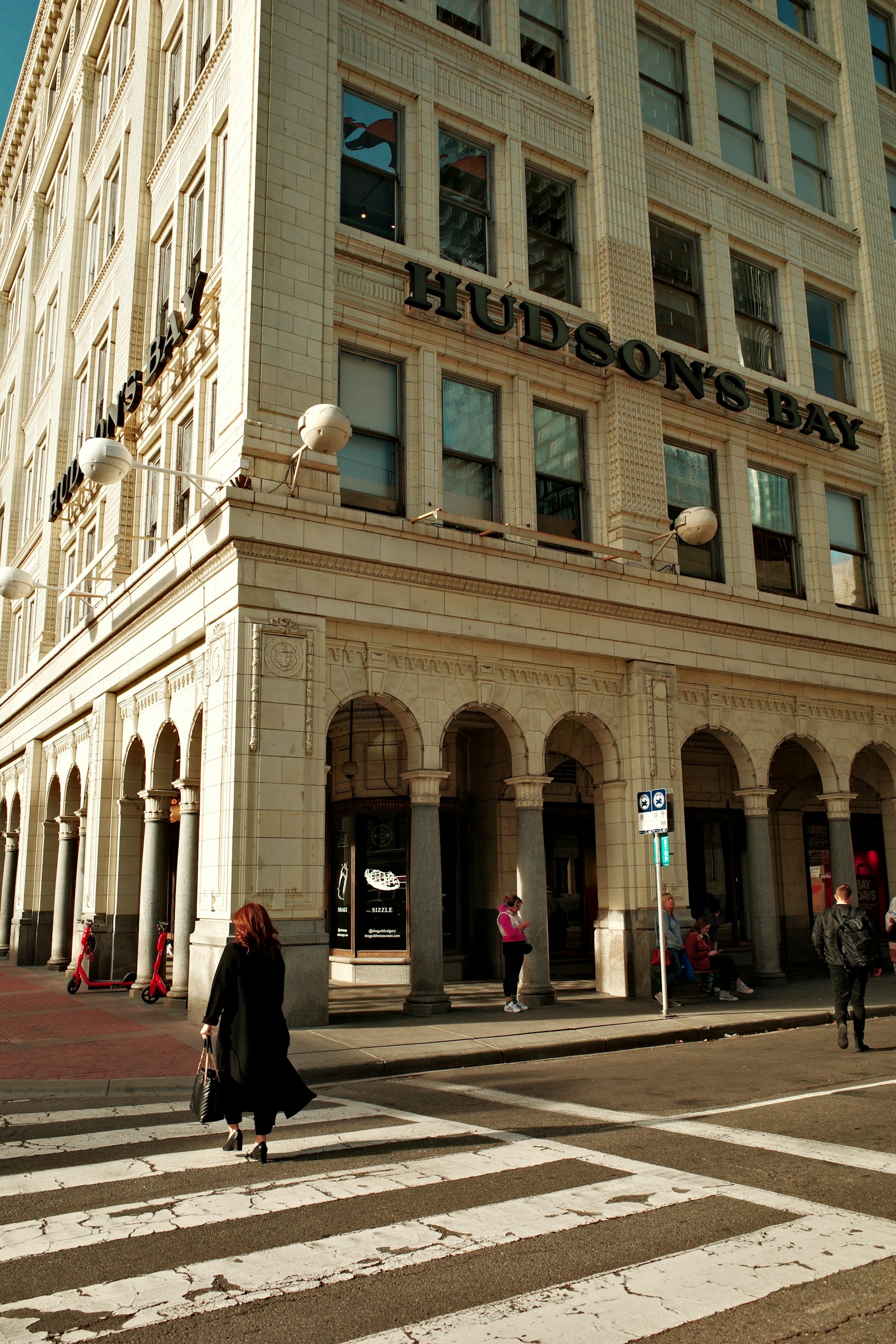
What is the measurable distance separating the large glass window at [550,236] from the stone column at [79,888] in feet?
44.6

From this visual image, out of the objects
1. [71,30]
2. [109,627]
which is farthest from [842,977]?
[71,30]

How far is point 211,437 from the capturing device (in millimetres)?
16438

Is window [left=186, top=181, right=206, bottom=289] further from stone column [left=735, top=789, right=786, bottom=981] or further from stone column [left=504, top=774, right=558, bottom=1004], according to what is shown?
stone column [left=735, top=789, right=786, bottom=981]

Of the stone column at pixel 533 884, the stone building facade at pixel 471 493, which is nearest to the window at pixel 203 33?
the stone building facade at pixel 471 493

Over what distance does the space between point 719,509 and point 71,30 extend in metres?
25.8

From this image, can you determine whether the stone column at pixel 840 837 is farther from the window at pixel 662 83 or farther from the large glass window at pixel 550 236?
the window at pixel 662 83

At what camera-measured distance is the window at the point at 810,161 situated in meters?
24.1

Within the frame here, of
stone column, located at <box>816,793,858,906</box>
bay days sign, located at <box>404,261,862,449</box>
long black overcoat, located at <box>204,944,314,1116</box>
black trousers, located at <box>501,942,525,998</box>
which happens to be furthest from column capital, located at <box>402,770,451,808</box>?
stone column, located at <box>816,793,858,906</box>

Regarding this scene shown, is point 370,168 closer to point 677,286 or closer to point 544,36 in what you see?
point 544,36

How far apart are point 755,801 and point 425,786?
24.3ft

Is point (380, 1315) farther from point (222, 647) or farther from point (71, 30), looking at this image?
point (71, 30)

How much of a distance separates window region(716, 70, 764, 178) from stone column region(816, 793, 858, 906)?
13521mm

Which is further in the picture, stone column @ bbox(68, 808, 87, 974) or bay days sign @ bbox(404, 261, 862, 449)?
stone column @ bbox(68, 808, 87, 974)

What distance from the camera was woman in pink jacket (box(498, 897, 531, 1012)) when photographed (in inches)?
597
